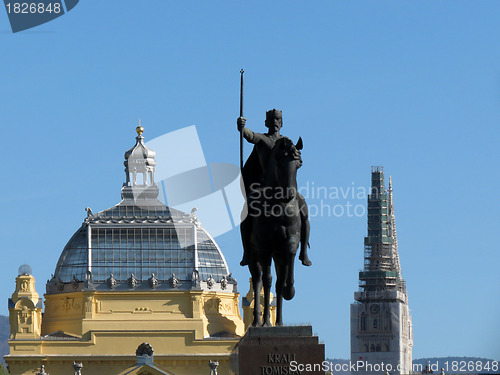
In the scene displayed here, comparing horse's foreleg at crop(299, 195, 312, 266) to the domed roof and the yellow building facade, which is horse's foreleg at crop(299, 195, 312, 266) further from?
the domed roof

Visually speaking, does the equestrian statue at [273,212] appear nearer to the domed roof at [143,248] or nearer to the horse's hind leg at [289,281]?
the horse's hind leg at [289,281]

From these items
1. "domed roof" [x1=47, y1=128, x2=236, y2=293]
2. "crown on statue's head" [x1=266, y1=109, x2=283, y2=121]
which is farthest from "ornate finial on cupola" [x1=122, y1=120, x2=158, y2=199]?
"crown on statue's head" [x1=266, y1=109, x2=283, y2=121]

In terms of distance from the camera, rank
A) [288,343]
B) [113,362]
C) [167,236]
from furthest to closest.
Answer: [167,236], [113,362], [288,343]

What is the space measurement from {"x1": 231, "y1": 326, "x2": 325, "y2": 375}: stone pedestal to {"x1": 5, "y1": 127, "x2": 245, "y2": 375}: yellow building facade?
94590 mm

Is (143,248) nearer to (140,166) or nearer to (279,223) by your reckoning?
(140,166)

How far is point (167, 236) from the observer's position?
502 ft

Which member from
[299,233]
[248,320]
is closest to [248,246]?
[299,233]

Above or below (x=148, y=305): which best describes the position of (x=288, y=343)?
below

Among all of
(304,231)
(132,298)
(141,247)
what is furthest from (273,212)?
(141,247)

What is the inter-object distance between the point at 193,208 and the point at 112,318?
1055 cm

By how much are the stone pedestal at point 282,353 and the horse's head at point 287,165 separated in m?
3.16

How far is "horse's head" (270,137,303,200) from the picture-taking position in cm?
4481

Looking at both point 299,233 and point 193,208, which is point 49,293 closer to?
point 193,208

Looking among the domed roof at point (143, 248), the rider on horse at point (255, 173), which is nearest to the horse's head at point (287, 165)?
the rider on horse at point (255, 173)
